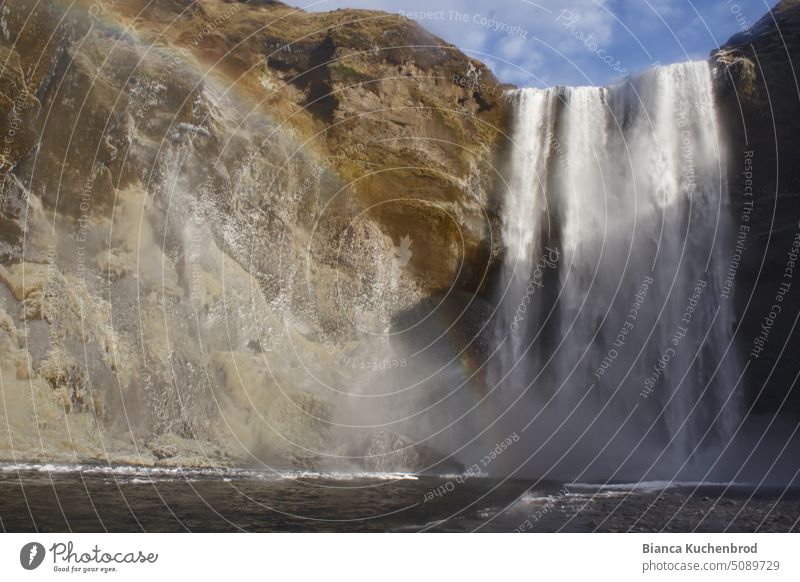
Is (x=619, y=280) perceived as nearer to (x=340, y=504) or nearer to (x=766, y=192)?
(x=766, y=192)

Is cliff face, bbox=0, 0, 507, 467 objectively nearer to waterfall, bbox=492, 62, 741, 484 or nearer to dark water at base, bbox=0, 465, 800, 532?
waterfall, bbox=492, 62, 741, 484

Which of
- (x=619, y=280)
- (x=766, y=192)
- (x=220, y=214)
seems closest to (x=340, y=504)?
(x=220, y=214)

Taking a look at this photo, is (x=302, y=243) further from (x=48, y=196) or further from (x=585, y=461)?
(x=585, y=461)

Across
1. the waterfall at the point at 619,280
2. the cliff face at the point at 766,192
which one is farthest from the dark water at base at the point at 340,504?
the cliff face at the point at 766,192

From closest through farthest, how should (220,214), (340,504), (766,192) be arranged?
(340,504)
(220,214)
(766,192)

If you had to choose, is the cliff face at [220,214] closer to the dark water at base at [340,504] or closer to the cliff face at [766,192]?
the dark water at base at [340,504]

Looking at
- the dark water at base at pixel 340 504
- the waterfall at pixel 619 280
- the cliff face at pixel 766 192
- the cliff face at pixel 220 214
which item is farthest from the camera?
the cliff face at pixel 766 192
